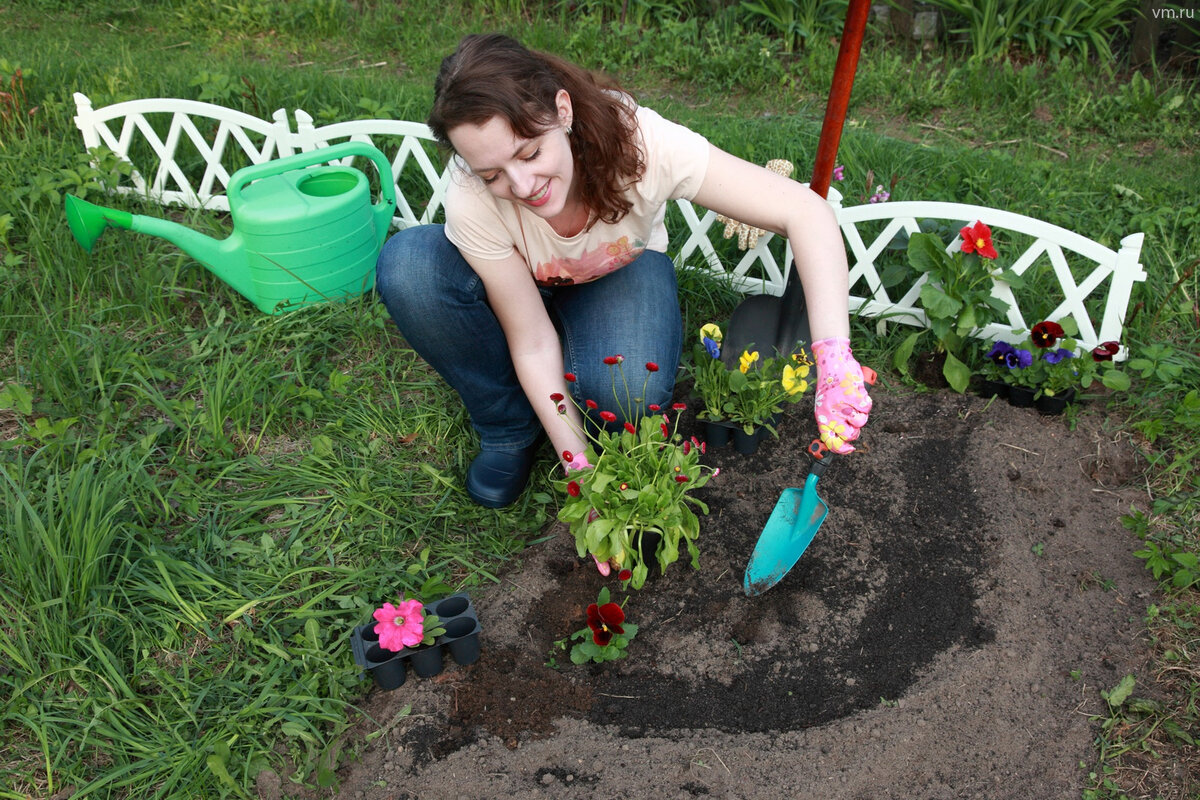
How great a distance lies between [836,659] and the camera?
72.3 inches

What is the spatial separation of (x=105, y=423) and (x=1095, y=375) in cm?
268

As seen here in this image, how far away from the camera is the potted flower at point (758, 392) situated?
2.13 m

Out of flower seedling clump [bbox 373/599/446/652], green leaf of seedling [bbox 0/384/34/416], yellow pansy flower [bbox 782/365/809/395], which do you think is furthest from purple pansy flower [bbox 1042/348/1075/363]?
green leaf of seedling [bbox 0/384/34/416]

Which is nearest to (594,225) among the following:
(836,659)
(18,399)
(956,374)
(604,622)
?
(604,622)

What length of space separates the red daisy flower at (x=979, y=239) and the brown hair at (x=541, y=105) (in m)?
1.03

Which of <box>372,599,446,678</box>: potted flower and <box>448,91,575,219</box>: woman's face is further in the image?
<box>372,599,446,678</box>: potted flower

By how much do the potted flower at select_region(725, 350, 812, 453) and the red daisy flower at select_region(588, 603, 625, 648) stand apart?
27.1 inches

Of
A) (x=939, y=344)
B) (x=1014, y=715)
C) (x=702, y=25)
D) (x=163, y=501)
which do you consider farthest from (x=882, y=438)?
(x=702, y=25)

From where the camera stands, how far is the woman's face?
5.08ft

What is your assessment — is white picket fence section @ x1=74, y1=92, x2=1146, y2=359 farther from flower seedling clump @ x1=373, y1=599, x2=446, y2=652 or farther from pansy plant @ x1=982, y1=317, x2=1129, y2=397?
flower seedling clump @ x1=373, y1=599, x2=446, y2=652

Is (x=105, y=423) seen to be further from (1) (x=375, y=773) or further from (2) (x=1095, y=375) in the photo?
(2) (x=1095, y=375)

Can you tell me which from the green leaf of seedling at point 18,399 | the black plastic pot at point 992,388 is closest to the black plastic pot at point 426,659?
the green leaf of seedling at point 18,399

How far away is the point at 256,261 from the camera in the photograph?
260 cm

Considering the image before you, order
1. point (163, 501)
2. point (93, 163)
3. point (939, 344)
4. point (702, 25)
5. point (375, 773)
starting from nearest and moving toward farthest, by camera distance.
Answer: point (375, 773) < point (163, 501) < point (939, 344) < point (93, 163) < point (702, 25)
